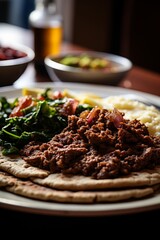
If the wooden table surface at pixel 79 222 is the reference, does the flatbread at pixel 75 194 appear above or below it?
above

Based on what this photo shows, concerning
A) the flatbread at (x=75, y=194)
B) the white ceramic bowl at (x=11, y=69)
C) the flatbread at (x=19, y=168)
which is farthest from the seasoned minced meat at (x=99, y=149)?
the white ceramic bowl at (x=11, y=69)

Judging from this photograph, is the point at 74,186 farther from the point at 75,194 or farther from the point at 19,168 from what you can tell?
the point at 19,168

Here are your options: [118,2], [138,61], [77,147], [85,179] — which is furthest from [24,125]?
[118,2]

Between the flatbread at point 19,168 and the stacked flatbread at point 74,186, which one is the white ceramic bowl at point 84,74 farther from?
the stacked flatbread at point 74,186

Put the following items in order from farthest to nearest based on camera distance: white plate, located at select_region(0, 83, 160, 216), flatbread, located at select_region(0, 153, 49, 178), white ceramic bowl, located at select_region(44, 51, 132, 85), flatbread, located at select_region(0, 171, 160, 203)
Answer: white ceramic bowl, located at select_region(44, 51, 132, 85) < flatbread, located at select_region(0, 153, 49, 178) < flatbread, located at select_region(0, 171, 160, 203) < white plate, located at select_region(0, 83, 160, 216)

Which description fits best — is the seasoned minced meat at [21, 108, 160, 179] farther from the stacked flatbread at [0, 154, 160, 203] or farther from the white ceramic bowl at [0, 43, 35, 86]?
the white ceramic bowl at [0, 43, 35, 86]

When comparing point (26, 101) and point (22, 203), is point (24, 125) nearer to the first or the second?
point (26, 101)

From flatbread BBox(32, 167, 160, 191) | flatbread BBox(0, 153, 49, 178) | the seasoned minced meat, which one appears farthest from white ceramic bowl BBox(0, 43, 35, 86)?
flatbread BBox(32, 167, 160, 191)
